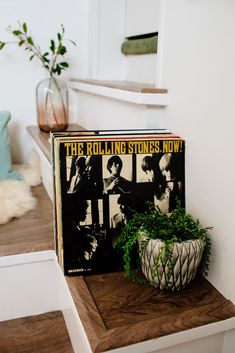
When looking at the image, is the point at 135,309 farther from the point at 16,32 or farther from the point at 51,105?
the point at 16,32

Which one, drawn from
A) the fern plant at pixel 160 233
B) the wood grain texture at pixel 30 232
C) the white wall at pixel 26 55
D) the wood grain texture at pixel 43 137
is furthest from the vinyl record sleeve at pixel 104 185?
the white wall at pixel 26 55

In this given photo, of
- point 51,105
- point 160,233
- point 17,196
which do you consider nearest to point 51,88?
point 51,105

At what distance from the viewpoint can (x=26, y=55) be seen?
1490 millimetres

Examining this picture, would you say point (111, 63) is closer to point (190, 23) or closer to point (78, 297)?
point (190, 23)

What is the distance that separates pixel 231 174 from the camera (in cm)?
70

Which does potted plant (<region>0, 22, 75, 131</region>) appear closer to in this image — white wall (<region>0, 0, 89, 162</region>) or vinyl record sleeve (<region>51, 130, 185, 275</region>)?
white wall (<region>0, 0, 89, 162</region>)

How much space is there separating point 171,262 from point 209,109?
1.12ft

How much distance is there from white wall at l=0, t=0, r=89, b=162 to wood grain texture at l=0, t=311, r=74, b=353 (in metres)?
0.86

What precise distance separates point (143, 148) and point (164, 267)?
0.28 metres

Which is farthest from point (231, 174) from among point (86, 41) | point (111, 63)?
point (86, 41)

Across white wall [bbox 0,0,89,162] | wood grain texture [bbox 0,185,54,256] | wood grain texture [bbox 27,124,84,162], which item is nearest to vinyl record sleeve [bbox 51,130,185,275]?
wood grain texture [bbox 0,185,54,256]

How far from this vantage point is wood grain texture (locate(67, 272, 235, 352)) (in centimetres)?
64

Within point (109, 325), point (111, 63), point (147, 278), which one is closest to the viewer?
point (109, 325)

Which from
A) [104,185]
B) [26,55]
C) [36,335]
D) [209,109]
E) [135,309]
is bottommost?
[36,335]
